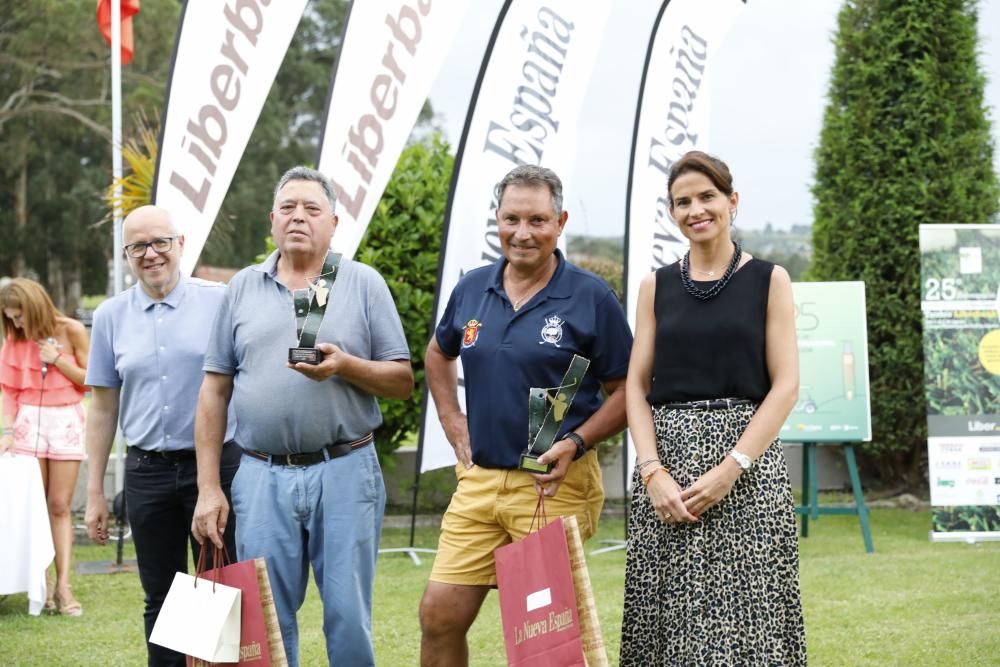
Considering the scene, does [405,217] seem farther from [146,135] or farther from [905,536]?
[905,536]

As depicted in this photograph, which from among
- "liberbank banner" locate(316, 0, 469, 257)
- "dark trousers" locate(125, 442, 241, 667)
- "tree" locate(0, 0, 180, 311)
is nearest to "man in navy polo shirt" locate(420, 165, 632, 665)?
"dark trousers" locate(125, 442, 241, 667)

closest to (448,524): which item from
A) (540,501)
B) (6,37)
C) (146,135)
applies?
(540,501)

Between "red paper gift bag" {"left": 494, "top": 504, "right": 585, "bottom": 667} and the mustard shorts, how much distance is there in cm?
21

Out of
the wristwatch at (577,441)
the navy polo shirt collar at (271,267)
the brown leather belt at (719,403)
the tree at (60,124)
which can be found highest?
the tree at (60,124)

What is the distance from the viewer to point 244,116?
6.51 m

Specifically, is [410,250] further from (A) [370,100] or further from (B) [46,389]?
(B) [46,389]

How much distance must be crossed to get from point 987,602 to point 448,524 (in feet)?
12.3

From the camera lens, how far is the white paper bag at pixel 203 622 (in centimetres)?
324

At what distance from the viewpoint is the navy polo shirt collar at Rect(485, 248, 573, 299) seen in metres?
3.38

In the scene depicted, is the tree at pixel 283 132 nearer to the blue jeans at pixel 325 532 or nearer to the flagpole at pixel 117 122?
the flagpole at pixel 117 122

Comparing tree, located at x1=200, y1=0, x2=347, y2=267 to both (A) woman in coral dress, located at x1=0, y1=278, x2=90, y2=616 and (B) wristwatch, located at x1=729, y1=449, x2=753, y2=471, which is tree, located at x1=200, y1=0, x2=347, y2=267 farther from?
(B) wristwatch, located at x1=729, y1=449, x2=753, y2=471

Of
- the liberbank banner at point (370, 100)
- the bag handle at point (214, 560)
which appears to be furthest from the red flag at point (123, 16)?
the bag handle at point (214, 560)

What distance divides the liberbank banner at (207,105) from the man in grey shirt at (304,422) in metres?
2.95

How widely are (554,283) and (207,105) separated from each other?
368 centimetres
